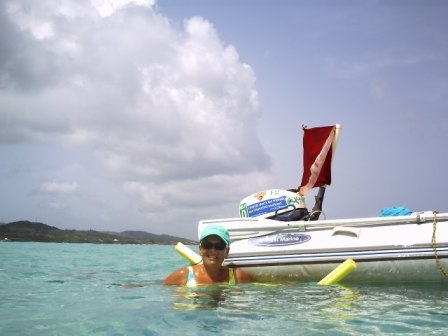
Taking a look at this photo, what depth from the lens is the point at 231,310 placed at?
4.61m

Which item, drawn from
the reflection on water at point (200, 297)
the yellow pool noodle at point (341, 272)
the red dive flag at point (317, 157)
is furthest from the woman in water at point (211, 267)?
the red dive flag at point (317, 157)

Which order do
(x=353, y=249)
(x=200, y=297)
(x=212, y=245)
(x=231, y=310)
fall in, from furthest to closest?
(x=353, y=249) → (x=212, y=245) → (x=200, y=297) → (x=231, y=310)

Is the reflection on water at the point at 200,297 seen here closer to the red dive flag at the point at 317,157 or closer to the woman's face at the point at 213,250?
the woman's face at the point at 213,250

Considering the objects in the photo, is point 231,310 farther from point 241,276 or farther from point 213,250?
point 241,276

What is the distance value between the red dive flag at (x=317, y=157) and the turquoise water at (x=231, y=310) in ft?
9.80

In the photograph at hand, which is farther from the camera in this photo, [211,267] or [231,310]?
[211,267]

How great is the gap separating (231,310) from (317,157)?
539 centimetres

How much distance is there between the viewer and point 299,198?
841 centimetres

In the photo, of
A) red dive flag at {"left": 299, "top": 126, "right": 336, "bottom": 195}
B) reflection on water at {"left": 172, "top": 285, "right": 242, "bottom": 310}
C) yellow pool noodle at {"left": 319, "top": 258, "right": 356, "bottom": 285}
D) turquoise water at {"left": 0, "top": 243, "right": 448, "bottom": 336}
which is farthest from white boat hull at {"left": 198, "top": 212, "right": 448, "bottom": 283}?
red dive flag at {"left": 299, "top": 126, "right": 336, "bottom": 195}

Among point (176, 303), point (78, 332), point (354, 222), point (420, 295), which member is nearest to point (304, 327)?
point (176, 303)

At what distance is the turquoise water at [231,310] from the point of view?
3.89 m

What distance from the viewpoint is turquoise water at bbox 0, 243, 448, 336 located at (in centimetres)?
389

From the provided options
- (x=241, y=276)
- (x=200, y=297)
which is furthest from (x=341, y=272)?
(x=200, y=297)

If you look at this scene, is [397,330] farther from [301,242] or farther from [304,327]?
[301,242]
